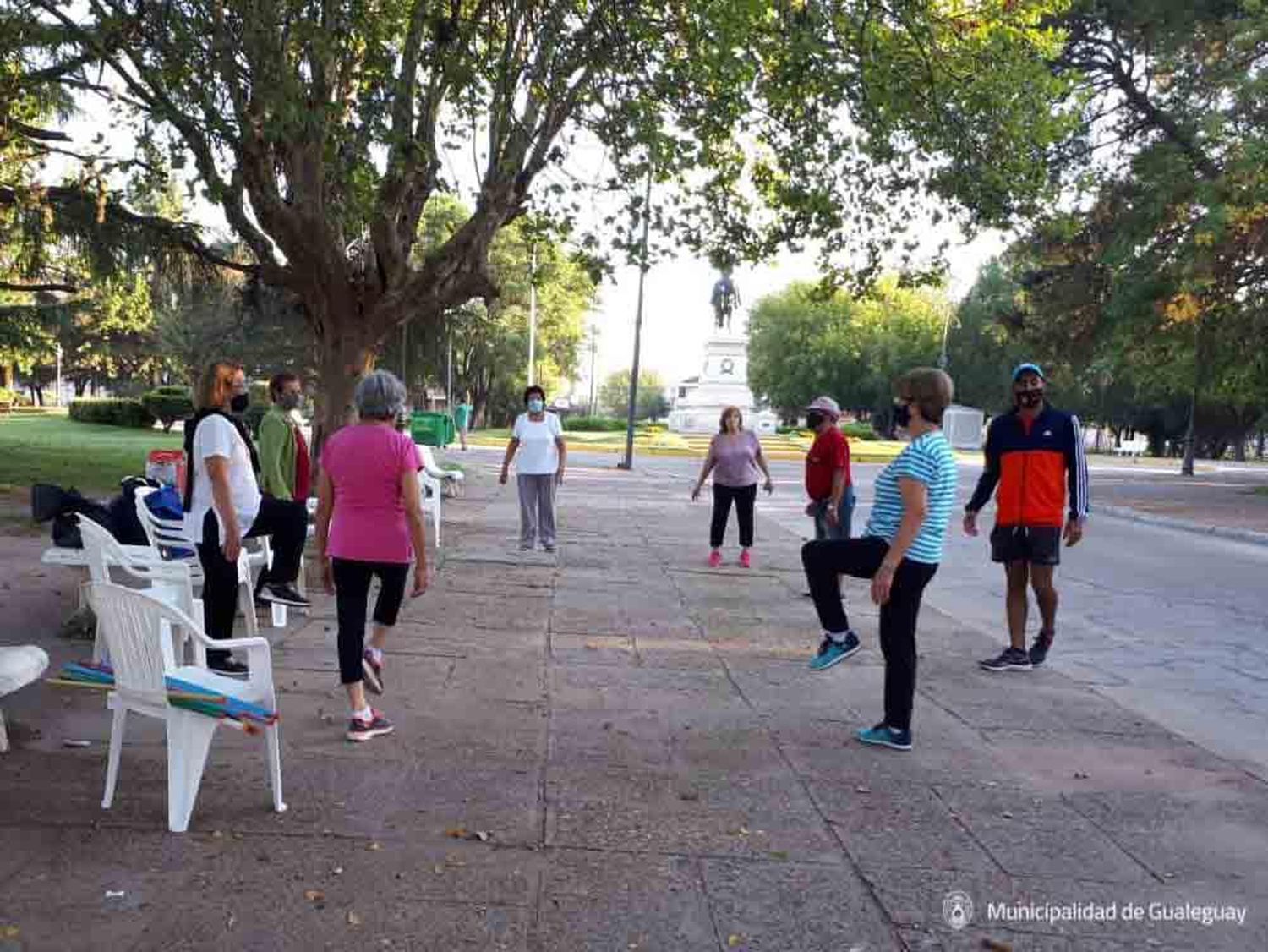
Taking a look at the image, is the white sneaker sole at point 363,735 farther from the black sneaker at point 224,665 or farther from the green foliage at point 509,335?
the green foliage at point 509,335

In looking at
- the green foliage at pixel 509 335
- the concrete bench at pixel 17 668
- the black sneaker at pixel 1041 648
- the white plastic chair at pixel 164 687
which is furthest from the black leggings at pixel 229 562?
the green foliage at pixel 509 335

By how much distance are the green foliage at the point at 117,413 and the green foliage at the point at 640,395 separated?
8935cm

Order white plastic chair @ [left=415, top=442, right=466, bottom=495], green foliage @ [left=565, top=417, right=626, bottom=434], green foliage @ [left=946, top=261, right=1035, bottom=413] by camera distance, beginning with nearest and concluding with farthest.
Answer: white plastic chair @ [left=415, top=442, right=466, bottom=495]
green foliage @ [left=565, top=417, right=626, bottom=434]
green foliage @ [left=946, top=261, right=1035, bottom=413]

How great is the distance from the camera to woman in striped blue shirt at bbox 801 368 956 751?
4848 mm

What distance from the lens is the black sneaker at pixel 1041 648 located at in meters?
7.01

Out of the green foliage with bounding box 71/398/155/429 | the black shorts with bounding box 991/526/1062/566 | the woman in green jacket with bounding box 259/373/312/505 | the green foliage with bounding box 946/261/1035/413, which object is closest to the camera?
the black shorts with bounding box 991/526/1062/566

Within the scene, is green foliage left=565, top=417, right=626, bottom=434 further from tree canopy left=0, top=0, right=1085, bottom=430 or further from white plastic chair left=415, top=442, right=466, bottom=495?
tree canopy left=0, top=0, right=1085, bottom=430

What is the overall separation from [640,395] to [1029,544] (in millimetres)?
135546

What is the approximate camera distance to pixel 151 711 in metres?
3.98

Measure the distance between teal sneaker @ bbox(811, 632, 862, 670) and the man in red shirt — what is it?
3.27m

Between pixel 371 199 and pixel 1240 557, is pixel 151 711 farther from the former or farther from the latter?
pixel 1240 557

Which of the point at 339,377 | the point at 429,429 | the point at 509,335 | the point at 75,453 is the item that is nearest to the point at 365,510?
the point at 339,377

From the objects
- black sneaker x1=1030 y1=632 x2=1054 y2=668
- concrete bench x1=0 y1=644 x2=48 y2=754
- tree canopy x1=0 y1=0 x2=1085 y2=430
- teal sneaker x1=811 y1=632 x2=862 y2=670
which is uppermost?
tree canopy x1=0 y1=0 x2=1085 y2=430

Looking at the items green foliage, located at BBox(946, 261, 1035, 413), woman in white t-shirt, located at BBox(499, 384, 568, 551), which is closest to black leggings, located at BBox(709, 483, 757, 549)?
woman in white t-shirt, located at BBox(499, 384, 568, 551)
